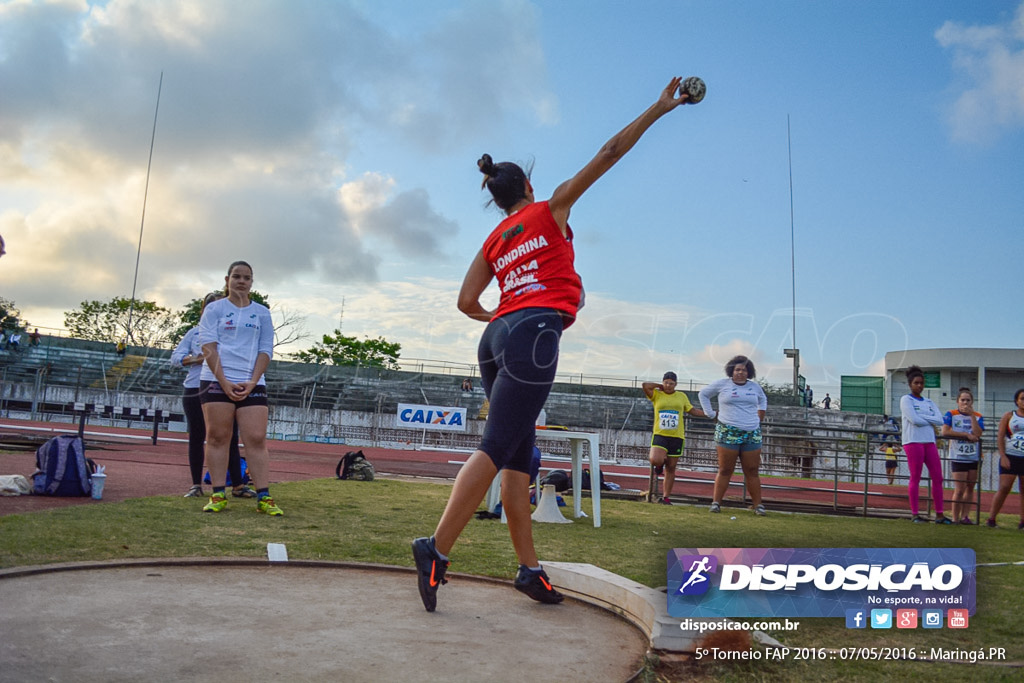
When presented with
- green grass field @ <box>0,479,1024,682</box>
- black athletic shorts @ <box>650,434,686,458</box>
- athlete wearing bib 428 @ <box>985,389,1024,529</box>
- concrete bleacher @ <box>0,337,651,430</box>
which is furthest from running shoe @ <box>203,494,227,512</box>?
concrete bleacher @ <box>0,337,651,430</box>

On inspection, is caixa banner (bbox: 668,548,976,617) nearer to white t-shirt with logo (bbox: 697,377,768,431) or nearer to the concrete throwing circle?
the concrete throwing circle

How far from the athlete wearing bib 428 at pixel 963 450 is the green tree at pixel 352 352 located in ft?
224

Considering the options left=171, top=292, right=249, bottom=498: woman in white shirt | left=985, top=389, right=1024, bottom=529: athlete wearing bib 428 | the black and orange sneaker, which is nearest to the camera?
the black and orange sneaker

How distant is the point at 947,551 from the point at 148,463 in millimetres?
10758

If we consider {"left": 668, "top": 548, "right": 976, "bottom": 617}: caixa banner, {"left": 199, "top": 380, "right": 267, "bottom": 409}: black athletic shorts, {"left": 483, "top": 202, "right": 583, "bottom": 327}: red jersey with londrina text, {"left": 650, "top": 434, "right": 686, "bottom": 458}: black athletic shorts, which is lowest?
{"left": 668, "top": 548, "right": 976, "bottom": 617}: caixa banner

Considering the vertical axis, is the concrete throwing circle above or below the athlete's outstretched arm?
below

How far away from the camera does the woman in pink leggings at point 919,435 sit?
913 cm

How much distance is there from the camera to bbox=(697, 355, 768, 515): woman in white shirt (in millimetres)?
8883

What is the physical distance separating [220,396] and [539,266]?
11.3 feet

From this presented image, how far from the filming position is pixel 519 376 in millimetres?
2967

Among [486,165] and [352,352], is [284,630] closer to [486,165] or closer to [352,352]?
[486,165]

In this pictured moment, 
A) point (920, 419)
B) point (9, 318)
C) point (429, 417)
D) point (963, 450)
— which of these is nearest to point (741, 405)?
point (920, 419)

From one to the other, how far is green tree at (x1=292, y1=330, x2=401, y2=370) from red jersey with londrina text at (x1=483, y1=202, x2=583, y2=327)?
7402 centimetres

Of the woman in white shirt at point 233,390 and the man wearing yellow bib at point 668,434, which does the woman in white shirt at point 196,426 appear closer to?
the woman in white shirt at point 233,390
